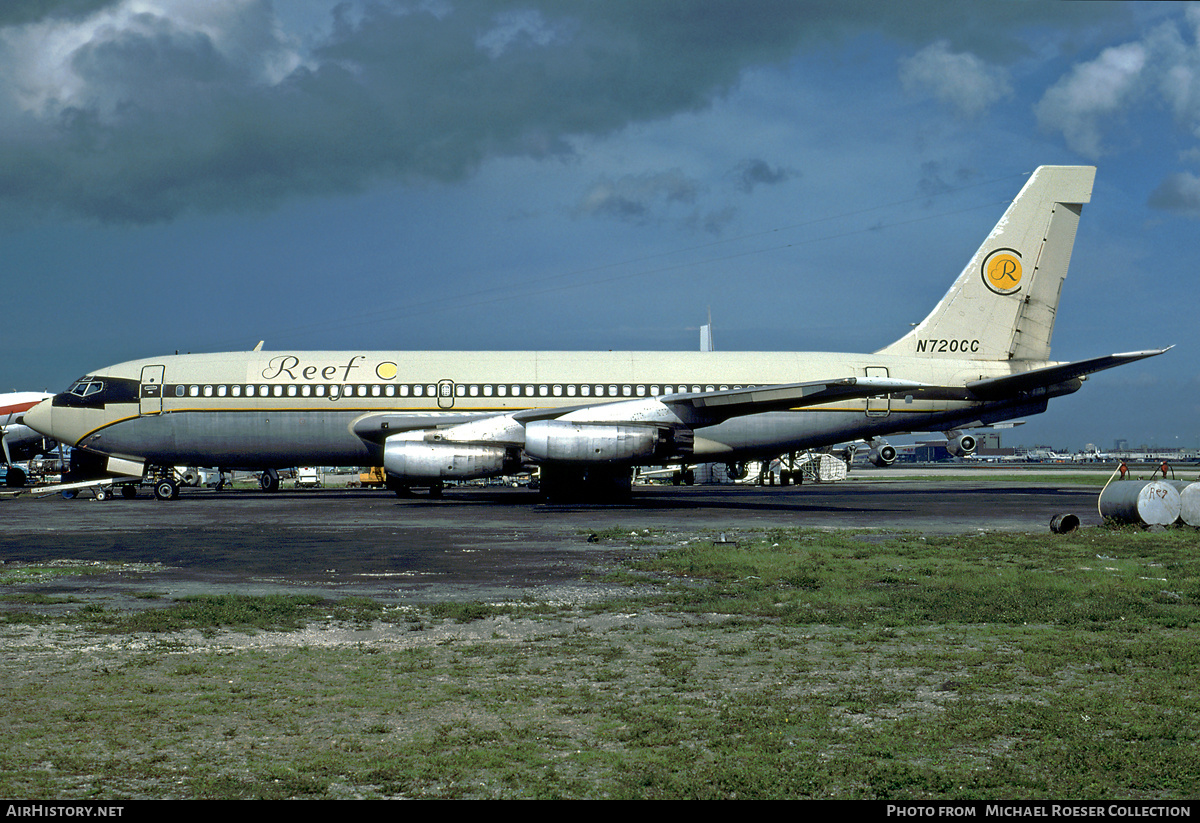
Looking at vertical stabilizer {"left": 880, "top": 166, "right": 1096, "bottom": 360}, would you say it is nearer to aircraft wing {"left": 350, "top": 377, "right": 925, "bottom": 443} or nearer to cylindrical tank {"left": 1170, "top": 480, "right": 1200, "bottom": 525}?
aircraft wing {"left": 350, "top": 377, "right": 925, "bottom": 443}

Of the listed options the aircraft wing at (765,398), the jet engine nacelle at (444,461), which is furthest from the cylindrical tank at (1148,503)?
the jet engine nacelle at (444,461)

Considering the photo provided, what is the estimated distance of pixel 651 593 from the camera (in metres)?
10.3

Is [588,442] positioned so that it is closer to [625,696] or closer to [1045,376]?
[1045,376]

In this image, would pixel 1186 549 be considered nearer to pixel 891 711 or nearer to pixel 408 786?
pixel 891 711

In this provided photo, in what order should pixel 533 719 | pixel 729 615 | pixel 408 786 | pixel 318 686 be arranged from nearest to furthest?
pixel 408 786 → pixel 533 719 → pixel 318 686 → pixel 729 615

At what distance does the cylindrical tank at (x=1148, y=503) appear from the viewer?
17.3m

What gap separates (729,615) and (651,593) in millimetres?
1492

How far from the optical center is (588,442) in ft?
81.8

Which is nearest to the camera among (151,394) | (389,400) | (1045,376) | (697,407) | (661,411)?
(697,407)

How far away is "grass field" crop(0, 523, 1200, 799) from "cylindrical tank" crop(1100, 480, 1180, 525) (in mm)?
7816

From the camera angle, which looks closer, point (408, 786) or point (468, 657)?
point (408, 786)

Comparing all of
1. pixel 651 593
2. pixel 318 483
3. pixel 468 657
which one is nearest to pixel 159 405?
pixel 651 593

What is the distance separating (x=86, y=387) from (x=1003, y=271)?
29355 millimetres

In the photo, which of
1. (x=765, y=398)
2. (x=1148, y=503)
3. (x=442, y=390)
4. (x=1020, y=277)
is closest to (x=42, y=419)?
(x=442, y=390)
